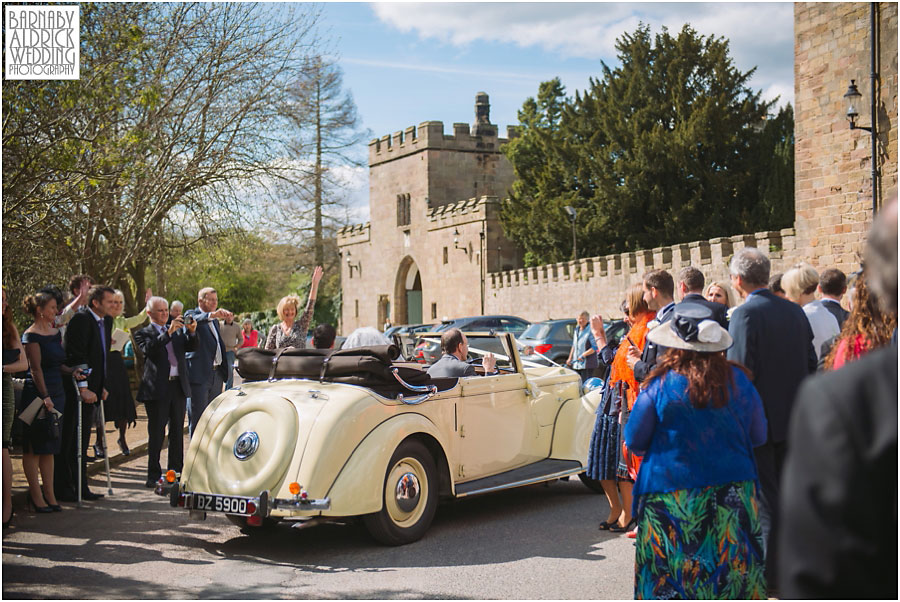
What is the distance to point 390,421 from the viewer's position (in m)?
6.35

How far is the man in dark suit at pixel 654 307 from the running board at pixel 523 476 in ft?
5.96

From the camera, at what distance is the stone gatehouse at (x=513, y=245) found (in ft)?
70.0

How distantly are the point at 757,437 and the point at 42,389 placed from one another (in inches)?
227

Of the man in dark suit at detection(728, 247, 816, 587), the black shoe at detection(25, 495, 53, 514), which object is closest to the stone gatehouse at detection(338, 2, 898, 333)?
the man in dark suit at detection(728, 247, 816, 587)

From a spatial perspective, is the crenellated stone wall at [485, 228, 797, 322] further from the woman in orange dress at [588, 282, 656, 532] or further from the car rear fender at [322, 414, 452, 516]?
the car rear fender at [322, 414, 452, 516]

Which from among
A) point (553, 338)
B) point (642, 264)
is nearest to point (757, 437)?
point (553, 338)

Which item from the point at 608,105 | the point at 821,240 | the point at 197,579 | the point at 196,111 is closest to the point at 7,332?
the point at 197,579

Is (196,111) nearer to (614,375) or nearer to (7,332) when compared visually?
(7,332)

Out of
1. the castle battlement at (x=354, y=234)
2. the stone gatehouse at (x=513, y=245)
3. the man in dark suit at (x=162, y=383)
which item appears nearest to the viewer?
the man in dark suit at (x=162, y=383)

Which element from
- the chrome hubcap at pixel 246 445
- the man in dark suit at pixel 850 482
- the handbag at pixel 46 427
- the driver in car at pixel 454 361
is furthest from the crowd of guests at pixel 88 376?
the man in dark suit at pixel 850 482

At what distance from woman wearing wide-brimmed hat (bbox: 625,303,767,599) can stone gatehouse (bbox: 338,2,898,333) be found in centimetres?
1624

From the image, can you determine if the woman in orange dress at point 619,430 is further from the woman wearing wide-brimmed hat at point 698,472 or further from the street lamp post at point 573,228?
the street lamp post at point 573,228

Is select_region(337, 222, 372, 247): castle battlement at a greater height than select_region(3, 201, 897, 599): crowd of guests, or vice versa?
select_region(337, 222, 372, 247): castle battlement

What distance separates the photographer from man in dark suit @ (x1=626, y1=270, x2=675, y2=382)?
18.0ft
